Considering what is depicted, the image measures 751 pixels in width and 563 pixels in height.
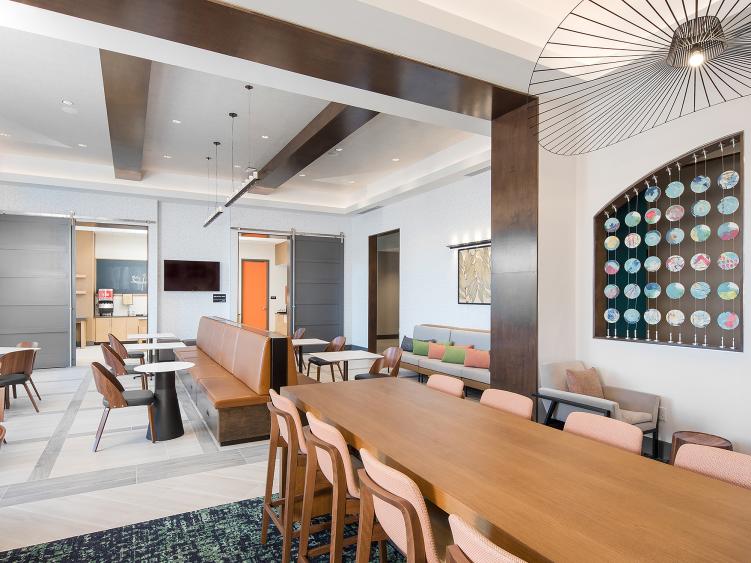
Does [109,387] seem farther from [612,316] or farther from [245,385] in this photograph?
[612,316]

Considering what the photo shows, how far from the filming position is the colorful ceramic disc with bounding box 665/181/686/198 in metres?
3.76

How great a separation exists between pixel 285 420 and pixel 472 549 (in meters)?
1.43

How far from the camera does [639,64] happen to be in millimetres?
2014

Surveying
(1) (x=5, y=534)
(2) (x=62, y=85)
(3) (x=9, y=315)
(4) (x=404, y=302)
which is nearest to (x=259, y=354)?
(1) (x=5, y=534)

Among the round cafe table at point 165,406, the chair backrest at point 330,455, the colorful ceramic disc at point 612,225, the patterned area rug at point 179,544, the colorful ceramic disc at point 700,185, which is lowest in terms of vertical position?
the patterned area rug at point 179,544

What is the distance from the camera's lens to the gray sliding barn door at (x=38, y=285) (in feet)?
26.0

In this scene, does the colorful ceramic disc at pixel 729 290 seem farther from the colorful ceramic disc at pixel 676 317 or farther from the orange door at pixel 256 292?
the orange door at pixel 256 292

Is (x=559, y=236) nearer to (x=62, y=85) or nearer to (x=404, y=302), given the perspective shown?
(x=404, y=302)

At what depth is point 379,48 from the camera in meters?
3.32

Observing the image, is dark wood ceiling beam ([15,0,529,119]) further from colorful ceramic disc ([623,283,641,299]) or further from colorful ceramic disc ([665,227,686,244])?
colorful ceramic disc ([623,283,641,299])

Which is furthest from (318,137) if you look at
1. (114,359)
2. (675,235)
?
(675,235)

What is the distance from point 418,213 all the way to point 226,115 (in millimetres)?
3978

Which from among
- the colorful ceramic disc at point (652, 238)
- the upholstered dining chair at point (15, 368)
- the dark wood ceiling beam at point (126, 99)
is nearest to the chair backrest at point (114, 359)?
the upholstered dining chair at point (15, 368)

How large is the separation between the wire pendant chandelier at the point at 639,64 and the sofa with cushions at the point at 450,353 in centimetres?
295
